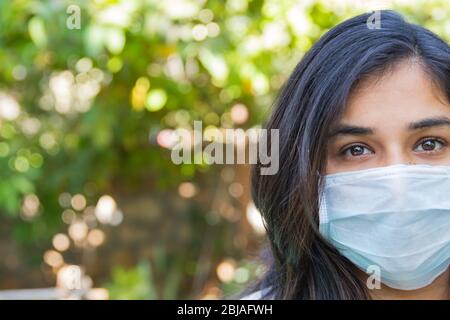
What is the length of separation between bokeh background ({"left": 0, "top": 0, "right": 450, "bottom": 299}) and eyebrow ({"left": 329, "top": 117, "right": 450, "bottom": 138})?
0.59 m

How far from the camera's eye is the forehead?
1612mm

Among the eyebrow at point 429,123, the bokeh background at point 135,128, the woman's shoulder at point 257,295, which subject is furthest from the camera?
the bokeh background at point 135,128

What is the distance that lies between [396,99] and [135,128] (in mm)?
2096

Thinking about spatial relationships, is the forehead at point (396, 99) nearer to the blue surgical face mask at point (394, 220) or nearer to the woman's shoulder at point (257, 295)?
the blue surgical face mask at point (394, 220)

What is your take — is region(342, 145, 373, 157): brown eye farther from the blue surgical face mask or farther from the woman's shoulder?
the woman's shoulder

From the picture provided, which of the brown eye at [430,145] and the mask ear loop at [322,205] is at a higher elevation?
the brown eye at [430,145]

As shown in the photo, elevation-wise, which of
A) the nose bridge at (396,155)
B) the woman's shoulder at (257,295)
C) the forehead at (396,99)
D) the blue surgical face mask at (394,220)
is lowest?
the woman's shoulder at (257,295)

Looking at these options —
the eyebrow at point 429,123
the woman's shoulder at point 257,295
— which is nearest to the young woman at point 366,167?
the eyebrow at point 429,123

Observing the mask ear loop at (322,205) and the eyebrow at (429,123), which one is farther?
the mask ear loop at (322,205)

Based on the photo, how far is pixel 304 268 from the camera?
5.90 feet

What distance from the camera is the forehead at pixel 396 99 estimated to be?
1612mm

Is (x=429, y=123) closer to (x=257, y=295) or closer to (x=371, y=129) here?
(x=371, y=129)

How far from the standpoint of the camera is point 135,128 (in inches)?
141
